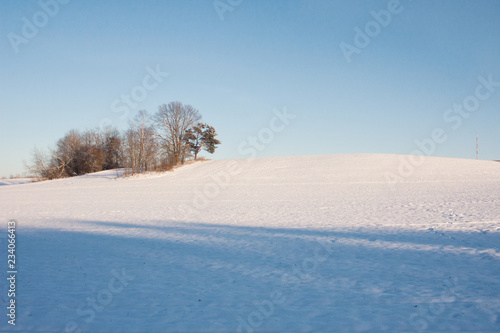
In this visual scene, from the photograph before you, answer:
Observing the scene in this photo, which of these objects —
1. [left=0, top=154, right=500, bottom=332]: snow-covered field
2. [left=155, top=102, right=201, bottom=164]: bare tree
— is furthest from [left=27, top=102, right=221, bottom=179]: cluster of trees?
[left=0, top=154, right=500, bottom=332]: snow-covered field

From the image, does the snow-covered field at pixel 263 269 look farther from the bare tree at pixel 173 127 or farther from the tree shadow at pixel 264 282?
the bare tree at pixel 173 127

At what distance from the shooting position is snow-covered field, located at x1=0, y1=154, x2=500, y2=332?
15.5 ft

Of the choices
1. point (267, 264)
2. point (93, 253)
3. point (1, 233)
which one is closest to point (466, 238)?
point (267, 264)

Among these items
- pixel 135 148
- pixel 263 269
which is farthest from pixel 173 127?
pixel 263 269

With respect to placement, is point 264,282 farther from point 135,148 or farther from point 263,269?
point 135,148

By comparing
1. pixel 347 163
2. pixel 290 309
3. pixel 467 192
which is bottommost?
pixel 290 309

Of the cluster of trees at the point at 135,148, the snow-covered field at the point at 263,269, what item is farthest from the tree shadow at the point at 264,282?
the cluster of trees at the point at 135,148

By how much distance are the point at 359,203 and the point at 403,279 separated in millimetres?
11642

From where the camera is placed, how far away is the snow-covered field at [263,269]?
15.5ft

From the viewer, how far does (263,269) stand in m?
7.10

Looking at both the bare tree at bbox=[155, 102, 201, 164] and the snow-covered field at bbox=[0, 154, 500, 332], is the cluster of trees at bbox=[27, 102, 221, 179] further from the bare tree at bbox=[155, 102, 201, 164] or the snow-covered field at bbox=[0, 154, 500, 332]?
the snow-covered field at bbox=[0, 154, 500, 332]

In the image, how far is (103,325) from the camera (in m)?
4.63

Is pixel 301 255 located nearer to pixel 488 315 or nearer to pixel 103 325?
pixel 488 315

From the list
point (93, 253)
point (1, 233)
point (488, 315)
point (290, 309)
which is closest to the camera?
point (488, 315)
